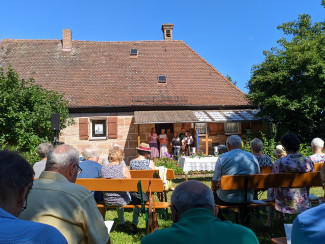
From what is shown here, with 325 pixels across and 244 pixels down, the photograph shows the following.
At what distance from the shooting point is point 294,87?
46.2ft

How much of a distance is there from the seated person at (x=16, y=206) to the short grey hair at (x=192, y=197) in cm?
71

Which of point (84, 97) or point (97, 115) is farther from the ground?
point (84, 97)

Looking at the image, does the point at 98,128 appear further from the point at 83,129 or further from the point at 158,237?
the point at 158,237

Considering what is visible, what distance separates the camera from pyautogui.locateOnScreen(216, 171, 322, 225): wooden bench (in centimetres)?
416

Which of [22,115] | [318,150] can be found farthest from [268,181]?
[22,115]

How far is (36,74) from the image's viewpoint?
1716cm

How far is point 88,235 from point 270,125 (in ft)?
47.7

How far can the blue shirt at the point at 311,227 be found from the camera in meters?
1.36

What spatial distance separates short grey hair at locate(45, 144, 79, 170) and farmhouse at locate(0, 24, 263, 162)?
1173cm

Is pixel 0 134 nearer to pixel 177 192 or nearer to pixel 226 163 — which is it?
pixel 226 163

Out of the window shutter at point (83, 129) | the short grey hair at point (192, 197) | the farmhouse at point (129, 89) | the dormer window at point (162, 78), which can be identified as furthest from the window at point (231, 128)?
the short grey hair at point (192, 197)

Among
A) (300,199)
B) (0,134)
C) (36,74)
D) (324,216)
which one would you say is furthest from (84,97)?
(324,216)

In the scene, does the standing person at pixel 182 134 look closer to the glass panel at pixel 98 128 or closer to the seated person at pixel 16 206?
the glass panel at pixel 98 128

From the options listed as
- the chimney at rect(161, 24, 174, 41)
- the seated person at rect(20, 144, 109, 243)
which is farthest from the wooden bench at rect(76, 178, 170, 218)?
the chimney at rect(161, 24, 174, 41)
